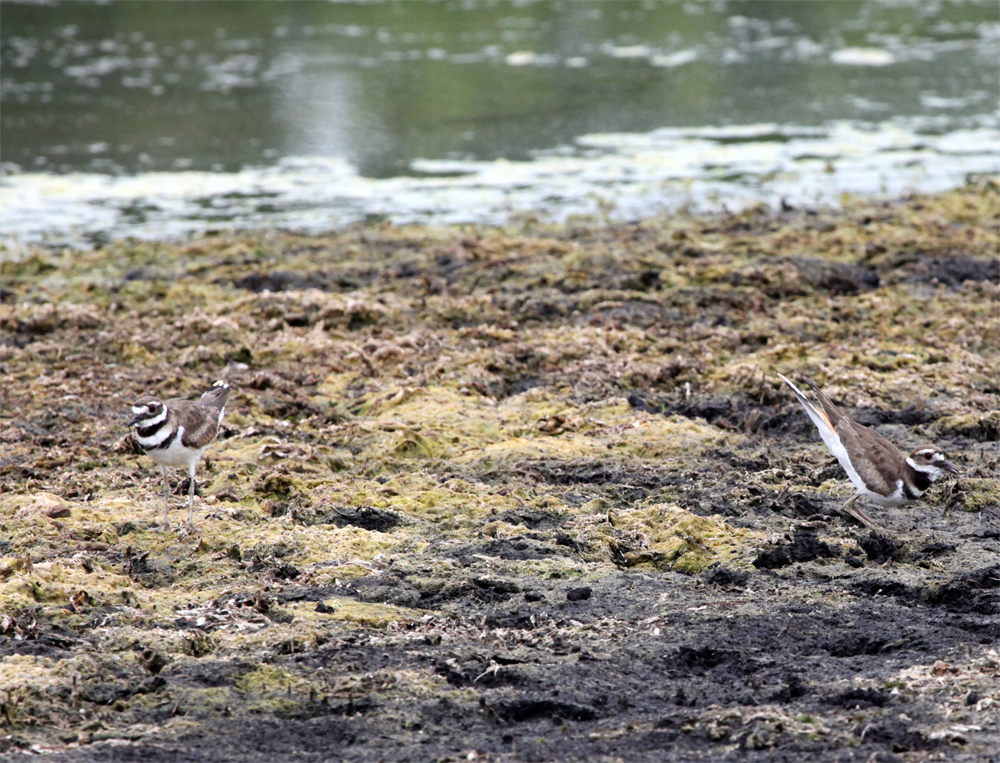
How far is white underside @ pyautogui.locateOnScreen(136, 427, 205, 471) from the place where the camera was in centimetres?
593

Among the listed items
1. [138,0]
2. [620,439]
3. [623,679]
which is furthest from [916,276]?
[138,0]

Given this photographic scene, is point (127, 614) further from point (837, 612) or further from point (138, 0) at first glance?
point (138, 0)

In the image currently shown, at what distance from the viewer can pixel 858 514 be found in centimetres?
607

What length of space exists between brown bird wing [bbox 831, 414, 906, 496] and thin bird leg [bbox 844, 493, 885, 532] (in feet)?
0.54

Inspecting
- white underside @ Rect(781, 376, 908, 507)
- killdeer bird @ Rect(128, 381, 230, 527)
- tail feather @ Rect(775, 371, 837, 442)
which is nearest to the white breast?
killdeer bird @ Rect(128, 381, 230, 527)

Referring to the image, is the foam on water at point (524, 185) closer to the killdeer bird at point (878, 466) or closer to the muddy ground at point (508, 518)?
the muddy ground at point (508, 518)

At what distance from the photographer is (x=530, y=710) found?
4.39 m

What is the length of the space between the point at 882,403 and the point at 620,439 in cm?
182

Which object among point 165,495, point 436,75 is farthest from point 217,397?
point 436,75

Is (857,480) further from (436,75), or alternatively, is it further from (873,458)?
(436,75)

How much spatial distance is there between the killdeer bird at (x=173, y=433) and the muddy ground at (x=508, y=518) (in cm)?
25

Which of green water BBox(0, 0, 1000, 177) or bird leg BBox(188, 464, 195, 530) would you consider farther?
green water BBox(0, 0, 1000, 177)

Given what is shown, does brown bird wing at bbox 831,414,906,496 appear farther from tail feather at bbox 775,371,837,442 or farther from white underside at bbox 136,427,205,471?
white underside at bbox 136,427,205,471

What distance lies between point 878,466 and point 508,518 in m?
1.84
